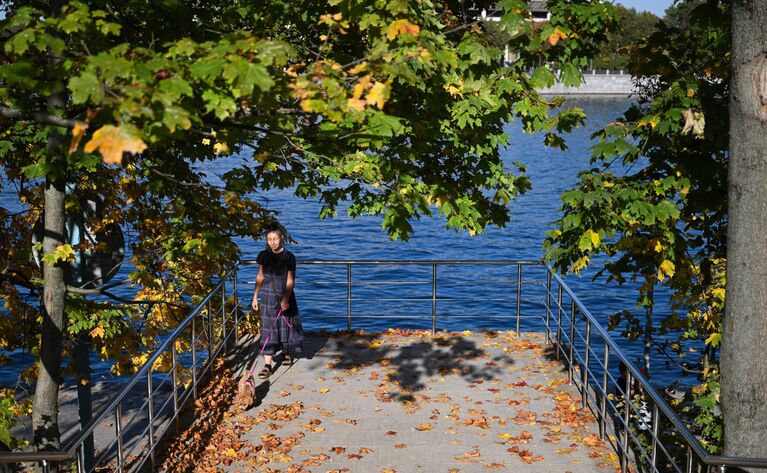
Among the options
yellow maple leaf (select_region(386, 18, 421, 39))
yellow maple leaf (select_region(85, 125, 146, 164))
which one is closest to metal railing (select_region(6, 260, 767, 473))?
yellow maple leaf (select_region(85, 125, 146, 164))

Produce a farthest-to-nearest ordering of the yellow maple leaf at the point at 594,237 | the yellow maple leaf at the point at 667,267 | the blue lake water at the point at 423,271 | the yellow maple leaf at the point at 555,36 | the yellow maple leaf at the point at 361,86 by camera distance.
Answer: the blue lake water at the point at 423,271
the yellow maple leaf at the point at 667,267
the yellow maple leaf at the point at 594,237
the yellow maple leaf at the point at 555,36
the yellow maple leaf at the point at 361,86

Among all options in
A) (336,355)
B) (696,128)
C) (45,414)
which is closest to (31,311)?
(45,414)

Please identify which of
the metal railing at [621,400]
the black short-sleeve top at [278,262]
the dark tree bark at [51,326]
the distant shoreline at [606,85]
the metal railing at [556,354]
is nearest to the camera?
the metal railing at [621,400]

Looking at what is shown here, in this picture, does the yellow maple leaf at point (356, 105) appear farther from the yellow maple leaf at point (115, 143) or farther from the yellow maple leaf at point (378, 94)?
the yellow maple leaf at point (115, 143)

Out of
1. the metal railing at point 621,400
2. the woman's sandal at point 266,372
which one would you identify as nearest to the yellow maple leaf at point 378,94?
the metal railing at point 621,400

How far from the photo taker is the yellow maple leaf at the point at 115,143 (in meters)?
4.03

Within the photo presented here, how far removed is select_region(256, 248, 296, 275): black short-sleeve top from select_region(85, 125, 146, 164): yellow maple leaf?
5.63 metres

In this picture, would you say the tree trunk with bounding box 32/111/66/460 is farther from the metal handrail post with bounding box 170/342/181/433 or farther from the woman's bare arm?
the woman's bare arm

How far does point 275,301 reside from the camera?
9.84m

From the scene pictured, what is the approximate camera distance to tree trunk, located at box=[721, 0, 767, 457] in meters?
5.70

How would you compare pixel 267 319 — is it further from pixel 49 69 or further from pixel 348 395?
pixel 49 69

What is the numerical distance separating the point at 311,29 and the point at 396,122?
15.1 feet

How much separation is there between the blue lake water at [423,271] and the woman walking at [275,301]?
38.3ft

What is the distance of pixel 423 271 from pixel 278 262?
23.9 meters
